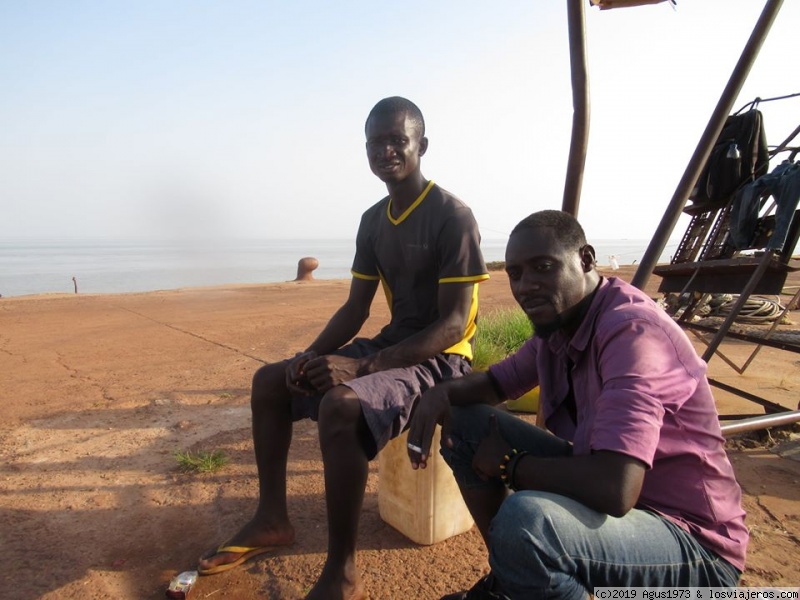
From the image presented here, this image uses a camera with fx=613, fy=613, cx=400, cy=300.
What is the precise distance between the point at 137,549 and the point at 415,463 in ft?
4.37

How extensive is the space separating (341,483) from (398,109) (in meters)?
1.63

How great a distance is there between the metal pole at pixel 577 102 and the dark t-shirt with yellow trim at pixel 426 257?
1.47ft

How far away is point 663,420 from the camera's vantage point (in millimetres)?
1661

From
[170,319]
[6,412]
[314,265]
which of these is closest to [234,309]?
[170,319]

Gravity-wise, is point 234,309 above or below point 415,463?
below

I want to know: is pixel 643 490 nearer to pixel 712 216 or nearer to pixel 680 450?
pixel 680 450

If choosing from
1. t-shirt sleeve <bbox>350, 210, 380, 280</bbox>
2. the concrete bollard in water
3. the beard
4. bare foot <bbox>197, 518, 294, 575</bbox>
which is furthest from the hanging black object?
the concrete bollard in water

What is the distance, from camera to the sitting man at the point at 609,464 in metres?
1.55

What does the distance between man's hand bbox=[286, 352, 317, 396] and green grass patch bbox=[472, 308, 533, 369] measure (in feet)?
8.01

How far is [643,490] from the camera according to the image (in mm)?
1698

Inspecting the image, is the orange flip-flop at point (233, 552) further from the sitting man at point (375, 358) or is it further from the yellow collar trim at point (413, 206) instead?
the yellow collar trim at point (413, 206)

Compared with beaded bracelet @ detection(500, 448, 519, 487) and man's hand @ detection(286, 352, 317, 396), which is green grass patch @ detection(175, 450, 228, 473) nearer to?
man's hand @ detection(286, 352, 317, 396)

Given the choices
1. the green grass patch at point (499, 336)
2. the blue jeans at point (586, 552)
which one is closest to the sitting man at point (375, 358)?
the blue jeans at point (586, 552)

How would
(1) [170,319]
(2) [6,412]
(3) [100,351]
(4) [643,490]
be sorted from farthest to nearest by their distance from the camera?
1. (1) [170,319]
2. (3) [100,351]
3. (2) [6,412]
4. (4) [643,490]
